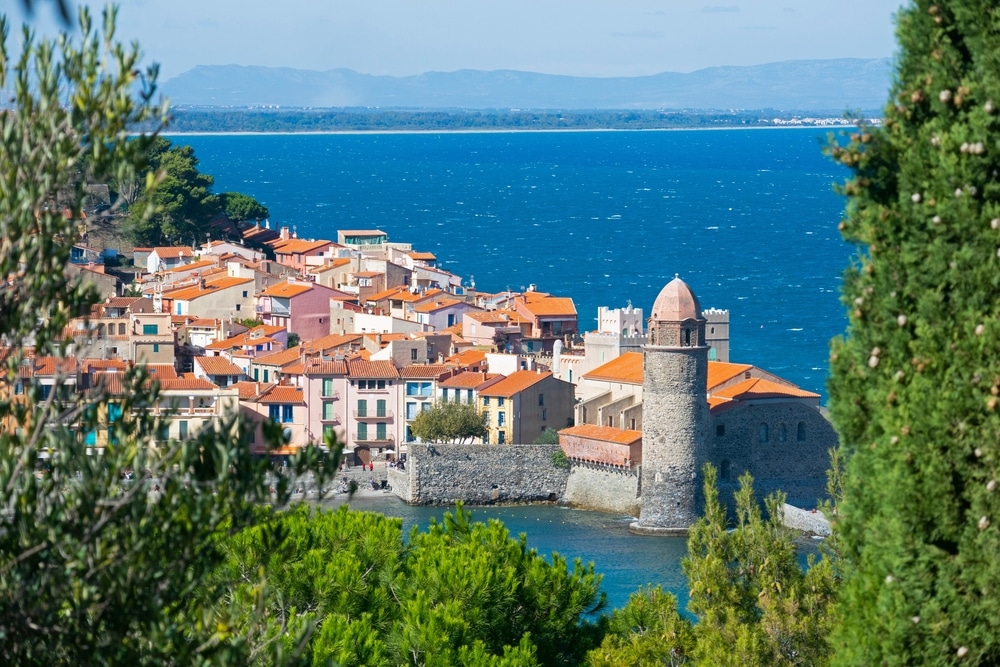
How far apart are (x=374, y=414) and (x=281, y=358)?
3783 mm

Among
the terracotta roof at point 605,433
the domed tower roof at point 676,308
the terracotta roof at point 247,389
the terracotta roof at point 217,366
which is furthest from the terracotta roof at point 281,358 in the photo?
the domed tower roof at point 676,308

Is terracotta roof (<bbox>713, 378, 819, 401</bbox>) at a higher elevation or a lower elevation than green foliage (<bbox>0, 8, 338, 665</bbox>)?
lower

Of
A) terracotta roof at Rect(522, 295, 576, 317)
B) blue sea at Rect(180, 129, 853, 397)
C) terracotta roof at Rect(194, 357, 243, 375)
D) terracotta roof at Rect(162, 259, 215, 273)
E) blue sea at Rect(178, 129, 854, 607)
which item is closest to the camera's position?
blue sea at Rect(178, 129, 854, 607)

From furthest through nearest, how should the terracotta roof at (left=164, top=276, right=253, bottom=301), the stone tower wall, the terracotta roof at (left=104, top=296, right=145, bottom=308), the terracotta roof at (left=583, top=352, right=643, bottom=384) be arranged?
the terracotta roof at (left=164, top=276, right=253, bottom=301), the terracotta roof at (left=104, top=296, right=145, bottom=308), the terracotta roof at (left=583, top=352, right=643, bottom=384), the stone tower wall

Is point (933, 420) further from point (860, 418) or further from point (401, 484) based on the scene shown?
point (401, 484)

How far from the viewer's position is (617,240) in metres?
119

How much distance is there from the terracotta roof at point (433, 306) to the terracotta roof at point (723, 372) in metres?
11.8

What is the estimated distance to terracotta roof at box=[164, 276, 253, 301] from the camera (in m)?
59.3

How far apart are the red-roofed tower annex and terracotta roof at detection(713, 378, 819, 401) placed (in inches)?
98.7

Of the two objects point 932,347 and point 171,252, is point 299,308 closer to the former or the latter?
point 171,252

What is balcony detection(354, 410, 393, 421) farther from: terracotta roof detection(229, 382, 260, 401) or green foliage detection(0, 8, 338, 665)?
green foliage detection(0, 8, 338, 665)

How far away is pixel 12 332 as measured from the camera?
309 inches

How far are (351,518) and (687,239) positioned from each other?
9850 centimetres

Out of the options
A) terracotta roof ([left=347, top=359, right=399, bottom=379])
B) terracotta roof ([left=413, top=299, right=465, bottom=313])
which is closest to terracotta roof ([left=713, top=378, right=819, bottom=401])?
terracotta roof ([left=347, top=359, right=399, bottom=379])
